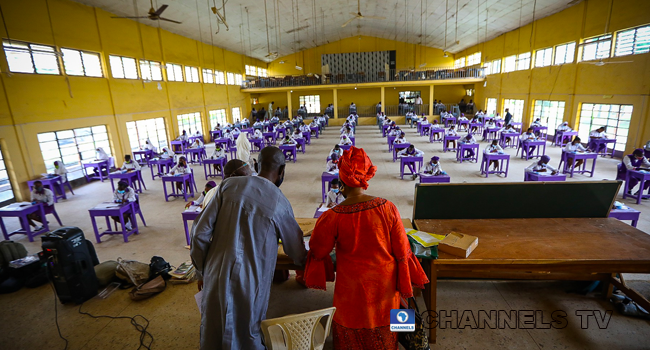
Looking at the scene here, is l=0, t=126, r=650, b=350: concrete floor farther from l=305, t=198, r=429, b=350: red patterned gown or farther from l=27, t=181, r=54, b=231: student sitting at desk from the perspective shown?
l=27, t=181, r=54, b=231: student sitting at desk

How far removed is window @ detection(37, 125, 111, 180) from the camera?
10867 millimetres

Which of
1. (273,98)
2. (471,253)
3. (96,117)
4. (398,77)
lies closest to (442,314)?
(471,253)

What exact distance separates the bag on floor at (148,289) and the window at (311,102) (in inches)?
1109

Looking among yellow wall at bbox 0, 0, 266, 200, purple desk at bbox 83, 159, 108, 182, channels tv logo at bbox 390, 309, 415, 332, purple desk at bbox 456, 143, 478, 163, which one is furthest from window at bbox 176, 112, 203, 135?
channels tv logo at bbox 390, 309, 415, 332

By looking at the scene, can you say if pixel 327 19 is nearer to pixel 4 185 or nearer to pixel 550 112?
pixel 550 112

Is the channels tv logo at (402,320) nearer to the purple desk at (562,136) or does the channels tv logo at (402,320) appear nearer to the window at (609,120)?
the purple desk at (562,136)

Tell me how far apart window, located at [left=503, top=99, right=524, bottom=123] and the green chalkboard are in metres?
19.0

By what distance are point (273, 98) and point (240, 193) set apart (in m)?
30.4

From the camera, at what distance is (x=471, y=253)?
2.82 metres

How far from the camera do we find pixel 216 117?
2348 centimetres

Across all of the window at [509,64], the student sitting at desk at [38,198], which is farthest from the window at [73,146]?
the window at [509,64]

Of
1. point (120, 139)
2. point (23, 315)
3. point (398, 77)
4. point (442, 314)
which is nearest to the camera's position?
point (442, 314)

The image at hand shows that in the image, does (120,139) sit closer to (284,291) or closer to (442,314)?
(284,291)

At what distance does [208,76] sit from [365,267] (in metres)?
22.8
